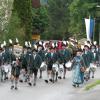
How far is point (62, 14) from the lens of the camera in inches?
4675

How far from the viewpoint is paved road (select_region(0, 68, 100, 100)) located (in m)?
24.5

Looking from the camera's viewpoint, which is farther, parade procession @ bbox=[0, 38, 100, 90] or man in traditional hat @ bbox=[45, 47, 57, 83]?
man in traditional hat @ bbox=[45, 47, 57, 83]

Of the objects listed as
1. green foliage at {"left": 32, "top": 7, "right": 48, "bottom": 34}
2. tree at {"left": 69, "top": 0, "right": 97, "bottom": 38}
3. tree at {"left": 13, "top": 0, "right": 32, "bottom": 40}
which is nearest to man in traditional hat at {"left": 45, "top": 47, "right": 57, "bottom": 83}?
tree at {"left": 13, "top": 0, "right": 32, "bottom": 40}

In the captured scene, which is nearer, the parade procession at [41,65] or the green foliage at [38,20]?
the parade procession at [41,65]

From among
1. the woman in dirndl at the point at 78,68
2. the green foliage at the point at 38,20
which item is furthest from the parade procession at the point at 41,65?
the green foliage at the point at 38,20

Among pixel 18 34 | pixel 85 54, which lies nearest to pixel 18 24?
pixel 18 34

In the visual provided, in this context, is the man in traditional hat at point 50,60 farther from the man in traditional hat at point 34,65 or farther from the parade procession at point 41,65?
the man in traditional hat at point 34,65

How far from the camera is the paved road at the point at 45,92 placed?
24469mm

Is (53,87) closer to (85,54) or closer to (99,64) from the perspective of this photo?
(85,54)

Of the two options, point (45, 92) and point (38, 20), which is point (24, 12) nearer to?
point (38, 20)

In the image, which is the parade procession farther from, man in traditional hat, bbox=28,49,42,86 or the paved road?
the paved road

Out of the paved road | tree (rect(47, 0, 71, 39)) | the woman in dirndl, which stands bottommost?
tree (rect(47, 0, 71, 39))

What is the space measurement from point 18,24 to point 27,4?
5.77 metres

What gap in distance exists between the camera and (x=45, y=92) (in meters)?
26.7
